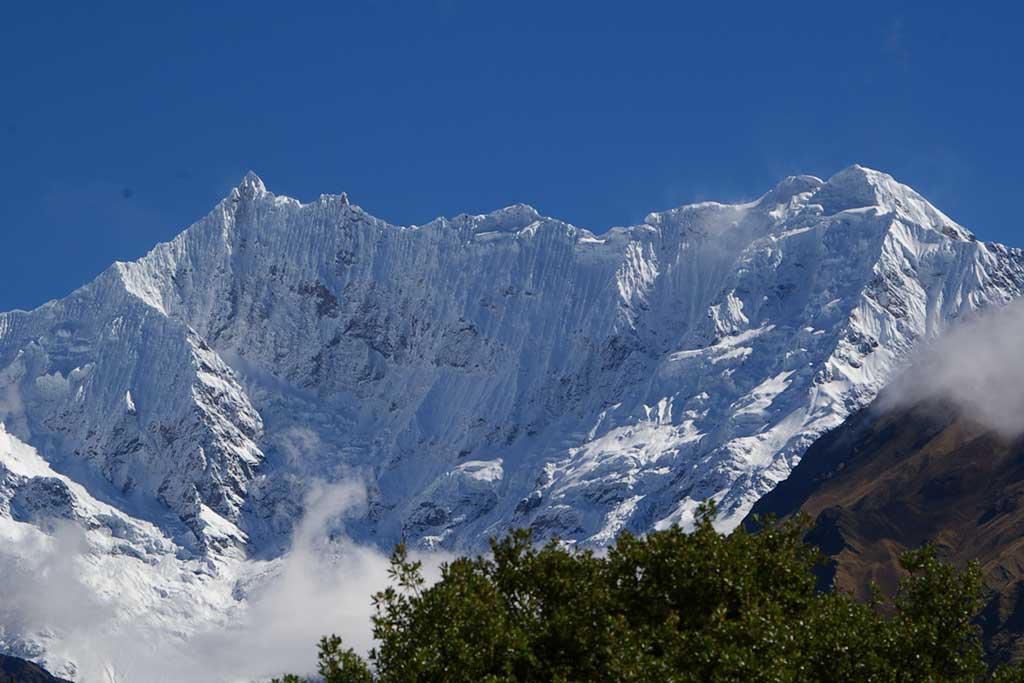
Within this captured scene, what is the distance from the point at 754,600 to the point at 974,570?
1045 cm

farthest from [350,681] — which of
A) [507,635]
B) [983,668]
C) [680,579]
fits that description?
[983,668]

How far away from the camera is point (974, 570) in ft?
290

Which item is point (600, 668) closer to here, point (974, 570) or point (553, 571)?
point (553, 571)

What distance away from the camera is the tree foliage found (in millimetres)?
79750

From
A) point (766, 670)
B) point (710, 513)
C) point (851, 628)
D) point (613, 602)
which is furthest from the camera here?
point (710, 513)

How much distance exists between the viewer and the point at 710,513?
9588 cm

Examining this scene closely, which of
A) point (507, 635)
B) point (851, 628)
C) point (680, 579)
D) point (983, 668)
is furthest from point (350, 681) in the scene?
point (983, 668)

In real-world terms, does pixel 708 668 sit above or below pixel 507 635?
below

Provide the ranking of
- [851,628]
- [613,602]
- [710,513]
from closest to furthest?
[851,628] → [613,602] → [710,513]

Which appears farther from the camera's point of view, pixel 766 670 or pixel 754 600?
pixel 754 600

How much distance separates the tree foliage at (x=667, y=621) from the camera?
262 feet

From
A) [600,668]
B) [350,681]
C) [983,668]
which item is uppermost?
[350,681]

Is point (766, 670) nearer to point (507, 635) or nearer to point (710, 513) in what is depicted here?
point (507, 635)

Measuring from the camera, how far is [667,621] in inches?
3278
